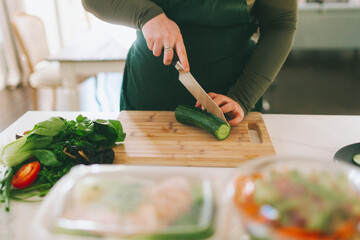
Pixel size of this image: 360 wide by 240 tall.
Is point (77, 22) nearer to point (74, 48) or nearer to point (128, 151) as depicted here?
point (74, 48)

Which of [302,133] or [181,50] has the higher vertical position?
[181,50]

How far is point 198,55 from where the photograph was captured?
136cm

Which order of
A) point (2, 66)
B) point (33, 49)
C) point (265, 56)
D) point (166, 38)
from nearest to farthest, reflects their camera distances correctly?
point (166, 38) → point (265, 56) → point (33, 49) → point (2, 66)

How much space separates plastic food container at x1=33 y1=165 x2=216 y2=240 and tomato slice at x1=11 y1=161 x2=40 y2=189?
322 millimetres

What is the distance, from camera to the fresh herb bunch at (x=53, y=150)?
34.5 inches

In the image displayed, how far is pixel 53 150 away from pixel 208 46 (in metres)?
0.73

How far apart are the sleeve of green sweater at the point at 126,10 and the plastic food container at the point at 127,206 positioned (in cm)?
71

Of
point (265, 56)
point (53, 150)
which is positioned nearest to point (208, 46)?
point (265, 56)

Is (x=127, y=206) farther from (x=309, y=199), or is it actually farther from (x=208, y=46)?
(x=208, y=46)

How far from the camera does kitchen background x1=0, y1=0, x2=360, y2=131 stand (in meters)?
3.87

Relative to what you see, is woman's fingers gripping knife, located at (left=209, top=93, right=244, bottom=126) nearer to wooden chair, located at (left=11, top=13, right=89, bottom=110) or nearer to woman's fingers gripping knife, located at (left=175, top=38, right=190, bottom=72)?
woman's fingers gripping knife, located at (left=175, top=38, right=190, bottom=72)

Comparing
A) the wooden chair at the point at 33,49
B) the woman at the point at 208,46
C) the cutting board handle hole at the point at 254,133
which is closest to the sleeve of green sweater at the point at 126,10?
the woman at the point at 208,46

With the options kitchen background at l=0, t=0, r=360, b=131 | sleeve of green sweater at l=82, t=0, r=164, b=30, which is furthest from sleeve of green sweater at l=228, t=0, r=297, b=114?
kitchen background at l=0, t=0, r=360, b=131

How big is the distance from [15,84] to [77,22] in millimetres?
1496
